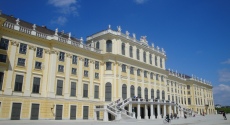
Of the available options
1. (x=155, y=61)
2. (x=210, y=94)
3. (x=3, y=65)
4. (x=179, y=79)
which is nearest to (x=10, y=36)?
(x=3, y=65)

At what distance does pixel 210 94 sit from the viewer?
9494 centimetres

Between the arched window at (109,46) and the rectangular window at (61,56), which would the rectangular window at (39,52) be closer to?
the rectangular window at (61,56)

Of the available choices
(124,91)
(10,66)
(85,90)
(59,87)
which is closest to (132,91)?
(124,91)

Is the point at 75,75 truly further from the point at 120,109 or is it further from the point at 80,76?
the point at 120,109

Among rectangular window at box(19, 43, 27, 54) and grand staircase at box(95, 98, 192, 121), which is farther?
grand staircase at box(95, 98, 192, 121)

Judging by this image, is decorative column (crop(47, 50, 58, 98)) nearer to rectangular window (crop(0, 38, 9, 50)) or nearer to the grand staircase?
rectangular window (crop(0, 38, 9, 50))

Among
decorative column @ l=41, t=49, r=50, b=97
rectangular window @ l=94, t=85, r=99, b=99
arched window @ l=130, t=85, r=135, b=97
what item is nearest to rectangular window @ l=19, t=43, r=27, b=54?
decorative column @ l=41, t=49, r=50, b=97

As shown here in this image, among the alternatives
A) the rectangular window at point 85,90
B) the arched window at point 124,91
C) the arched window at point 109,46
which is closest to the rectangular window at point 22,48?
the rectangular window at point 85,90

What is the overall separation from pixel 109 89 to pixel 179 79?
39.4 m

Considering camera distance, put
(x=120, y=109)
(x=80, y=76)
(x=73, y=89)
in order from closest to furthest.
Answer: (x=120, y=109), (x=73, y=89), (x=80, y=76)

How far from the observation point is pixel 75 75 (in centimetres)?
3875

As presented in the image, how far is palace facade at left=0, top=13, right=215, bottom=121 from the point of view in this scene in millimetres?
30922

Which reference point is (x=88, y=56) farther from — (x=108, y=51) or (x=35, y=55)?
(x=35, y=55)

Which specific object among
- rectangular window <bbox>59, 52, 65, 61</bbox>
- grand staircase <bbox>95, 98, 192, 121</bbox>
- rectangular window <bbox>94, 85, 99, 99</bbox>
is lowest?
grand staircase <bbox>95, 98, 192, 121</bbox>
